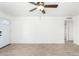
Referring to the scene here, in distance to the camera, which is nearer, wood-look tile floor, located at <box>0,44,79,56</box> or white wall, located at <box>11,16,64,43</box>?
wood-look tile floor, located at <box>0,44,79,56</box>

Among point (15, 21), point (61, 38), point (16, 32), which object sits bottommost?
point (61, 38)

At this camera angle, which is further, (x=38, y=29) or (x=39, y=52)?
(x=38, y=29)

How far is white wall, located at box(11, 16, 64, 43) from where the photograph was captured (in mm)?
8508

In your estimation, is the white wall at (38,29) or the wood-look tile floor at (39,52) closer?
the wood-look tile floor at (39,52)

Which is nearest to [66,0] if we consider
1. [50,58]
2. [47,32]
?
[50,58]

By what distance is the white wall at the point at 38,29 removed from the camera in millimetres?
8508

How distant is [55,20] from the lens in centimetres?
854

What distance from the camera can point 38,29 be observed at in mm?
8539

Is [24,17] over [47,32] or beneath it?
over

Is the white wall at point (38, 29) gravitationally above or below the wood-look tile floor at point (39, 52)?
above

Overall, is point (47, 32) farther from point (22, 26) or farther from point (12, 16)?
point (12, 16)

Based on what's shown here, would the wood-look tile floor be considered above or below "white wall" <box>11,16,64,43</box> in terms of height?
below

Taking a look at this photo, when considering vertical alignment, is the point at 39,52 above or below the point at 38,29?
below

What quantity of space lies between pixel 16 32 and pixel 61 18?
3597 mm
